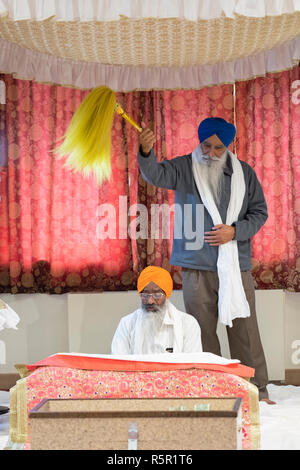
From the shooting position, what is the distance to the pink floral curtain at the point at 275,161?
15.2 feet

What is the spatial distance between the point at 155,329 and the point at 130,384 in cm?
166

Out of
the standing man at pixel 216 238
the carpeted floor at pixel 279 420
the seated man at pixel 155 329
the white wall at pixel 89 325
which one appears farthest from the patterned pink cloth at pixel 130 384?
the white wall at pixel 89 325

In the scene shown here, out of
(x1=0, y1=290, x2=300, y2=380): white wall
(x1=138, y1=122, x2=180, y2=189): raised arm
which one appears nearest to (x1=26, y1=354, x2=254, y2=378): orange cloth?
(x1=138, y1=122, x2=180, y2=189): raised arm

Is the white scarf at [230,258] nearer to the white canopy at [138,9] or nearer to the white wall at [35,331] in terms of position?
the white canopy at [138,9]

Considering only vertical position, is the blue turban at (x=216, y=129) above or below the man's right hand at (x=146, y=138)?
above

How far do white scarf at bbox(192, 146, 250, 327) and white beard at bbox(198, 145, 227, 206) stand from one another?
0.03m

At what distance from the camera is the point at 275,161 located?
4.68 metres

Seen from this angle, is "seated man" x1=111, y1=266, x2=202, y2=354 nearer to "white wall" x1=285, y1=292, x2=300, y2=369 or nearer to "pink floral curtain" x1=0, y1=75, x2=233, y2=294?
"pink floral curtain" x1=0, y1=75, x2=233, y2=294

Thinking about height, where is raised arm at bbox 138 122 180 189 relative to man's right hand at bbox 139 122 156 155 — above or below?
below

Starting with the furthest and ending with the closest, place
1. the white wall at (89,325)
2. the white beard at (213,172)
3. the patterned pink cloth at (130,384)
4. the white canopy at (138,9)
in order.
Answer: the white wall at (89,325) → the white beard at (213,172) → the white canopy at (138,9) → the patterned pink cloth at (130,384)

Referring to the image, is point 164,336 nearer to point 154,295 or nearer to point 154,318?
point 154,318

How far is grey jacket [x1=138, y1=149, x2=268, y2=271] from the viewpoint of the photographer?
3871mm

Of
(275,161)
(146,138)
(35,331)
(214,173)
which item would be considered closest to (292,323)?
(275,161)
